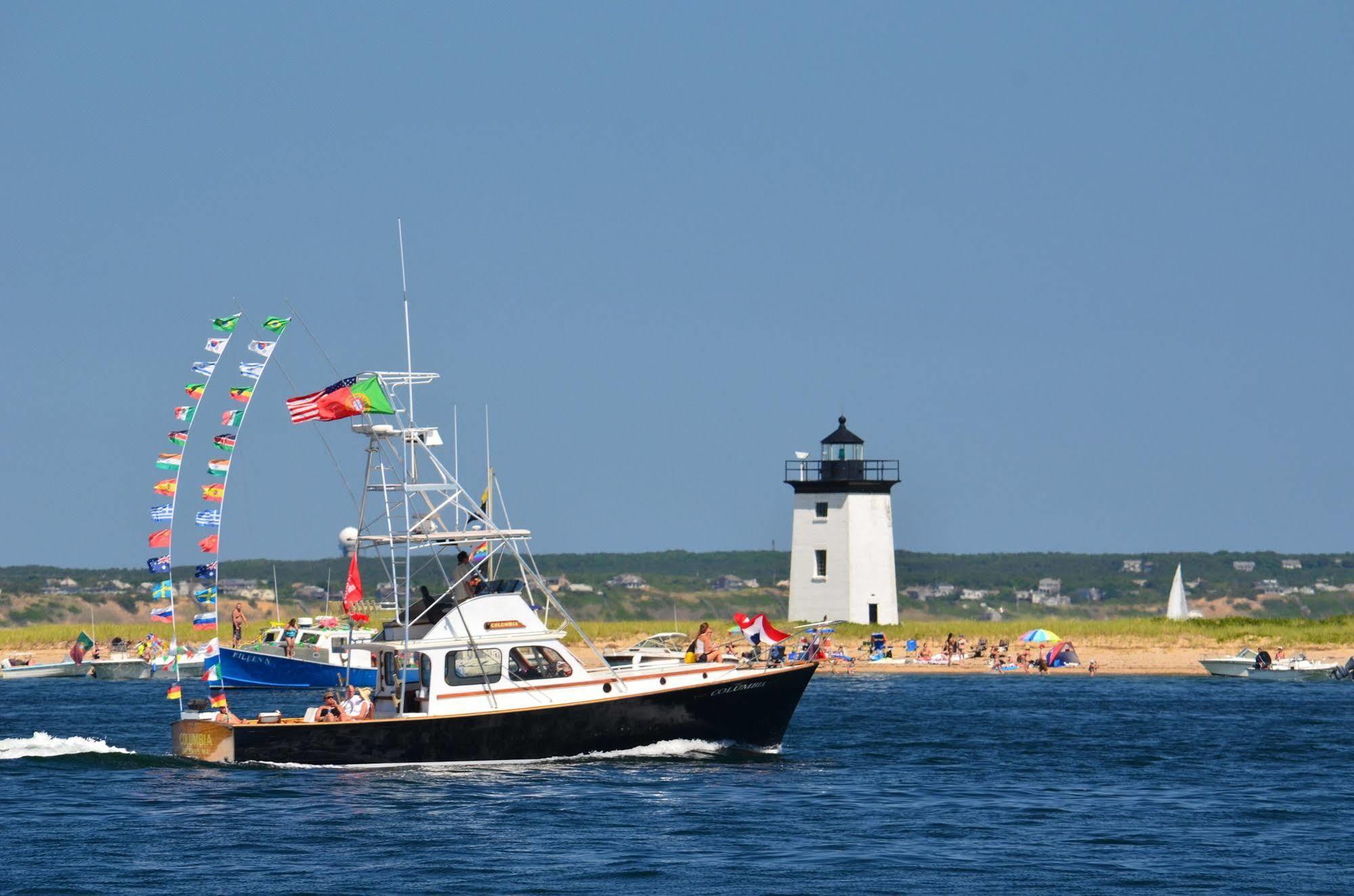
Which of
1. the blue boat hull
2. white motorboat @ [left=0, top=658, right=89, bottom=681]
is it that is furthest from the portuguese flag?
white motorboat @ [left=0, top=658, right=89, bottom=681]

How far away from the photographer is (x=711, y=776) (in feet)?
107

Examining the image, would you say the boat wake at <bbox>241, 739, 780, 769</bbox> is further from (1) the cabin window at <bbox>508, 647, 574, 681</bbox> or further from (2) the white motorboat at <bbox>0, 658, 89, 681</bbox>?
(2) the white motorboat at <bbox>0, 658, 89, 681</bbox>

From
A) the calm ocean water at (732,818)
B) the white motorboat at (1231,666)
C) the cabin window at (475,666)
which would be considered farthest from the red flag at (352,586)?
the white motorboat at (1231,666)

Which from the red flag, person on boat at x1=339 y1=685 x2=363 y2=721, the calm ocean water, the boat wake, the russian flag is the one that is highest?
Result: the red flag

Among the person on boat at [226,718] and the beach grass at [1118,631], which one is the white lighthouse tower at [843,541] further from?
the person on boat at [226,718]

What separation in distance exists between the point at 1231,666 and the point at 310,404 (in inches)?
1532

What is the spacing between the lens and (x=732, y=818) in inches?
1143

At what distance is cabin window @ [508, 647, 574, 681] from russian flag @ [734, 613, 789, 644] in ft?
20.5

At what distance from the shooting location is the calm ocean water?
25.0 m

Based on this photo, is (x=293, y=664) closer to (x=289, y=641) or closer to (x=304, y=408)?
(x=289, y=641)

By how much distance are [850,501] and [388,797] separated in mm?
42489

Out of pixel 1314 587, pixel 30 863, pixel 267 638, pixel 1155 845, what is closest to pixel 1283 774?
pixel 1155 845

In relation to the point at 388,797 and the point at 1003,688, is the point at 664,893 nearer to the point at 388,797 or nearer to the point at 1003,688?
the point at 388,797

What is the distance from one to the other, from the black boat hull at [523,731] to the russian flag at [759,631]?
12.2 feet
